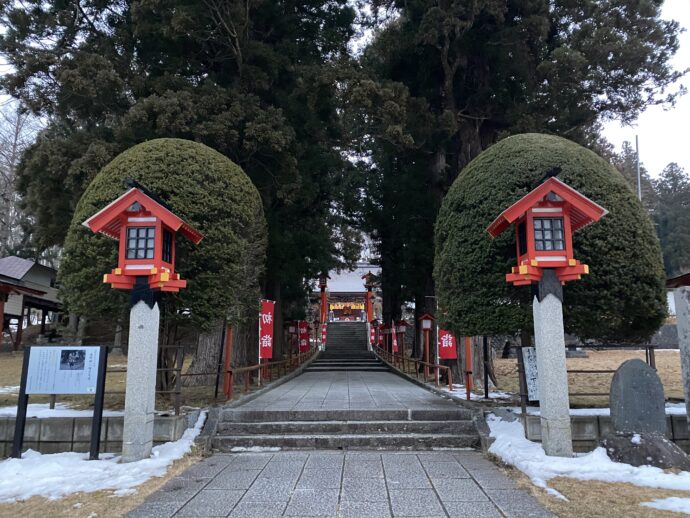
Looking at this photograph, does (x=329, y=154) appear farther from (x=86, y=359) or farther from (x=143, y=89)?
(x=86, y=359)

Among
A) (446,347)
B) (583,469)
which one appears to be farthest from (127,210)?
(446,347)

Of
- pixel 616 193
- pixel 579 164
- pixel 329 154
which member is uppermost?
pixel 329 154

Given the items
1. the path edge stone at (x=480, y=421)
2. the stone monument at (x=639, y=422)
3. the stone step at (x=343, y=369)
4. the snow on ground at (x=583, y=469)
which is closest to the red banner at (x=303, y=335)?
the stone step at (x=343, y=369)

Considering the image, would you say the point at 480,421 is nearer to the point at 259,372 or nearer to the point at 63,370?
the point at 63,370

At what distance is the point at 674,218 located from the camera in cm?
3891

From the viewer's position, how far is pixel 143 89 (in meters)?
10.7

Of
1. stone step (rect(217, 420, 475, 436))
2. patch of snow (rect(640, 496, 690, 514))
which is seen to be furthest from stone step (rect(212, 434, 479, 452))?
patch of snow (rect(640, 496, 690, 514))

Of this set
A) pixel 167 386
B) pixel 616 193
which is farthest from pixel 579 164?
pixel 167 386

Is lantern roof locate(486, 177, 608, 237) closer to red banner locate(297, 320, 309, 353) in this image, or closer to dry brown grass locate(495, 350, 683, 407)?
dry brown grass locate(495, 350, 683, 407)

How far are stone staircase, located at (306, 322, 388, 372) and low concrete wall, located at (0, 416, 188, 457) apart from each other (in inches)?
494

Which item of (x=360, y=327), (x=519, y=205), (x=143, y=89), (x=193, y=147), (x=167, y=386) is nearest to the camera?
(x=519, y=205)

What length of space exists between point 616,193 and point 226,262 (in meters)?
5.71

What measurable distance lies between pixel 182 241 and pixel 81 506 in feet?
12.5

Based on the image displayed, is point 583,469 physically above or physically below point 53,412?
below
